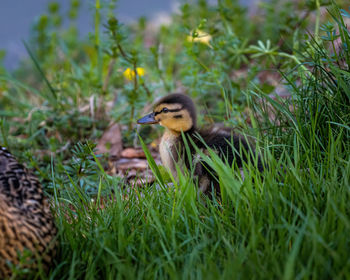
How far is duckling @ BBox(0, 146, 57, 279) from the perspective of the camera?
213 centimetres

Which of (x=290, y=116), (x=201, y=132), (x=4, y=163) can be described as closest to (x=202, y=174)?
(x=201, y=132)

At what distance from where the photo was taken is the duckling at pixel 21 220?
7.00 feet

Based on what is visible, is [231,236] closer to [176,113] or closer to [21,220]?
[21,220]

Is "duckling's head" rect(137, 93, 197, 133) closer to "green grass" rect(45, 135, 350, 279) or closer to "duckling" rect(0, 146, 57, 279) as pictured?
"green grass" rect(45, 135, 350, 279)

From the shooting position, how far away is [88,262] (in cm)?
232

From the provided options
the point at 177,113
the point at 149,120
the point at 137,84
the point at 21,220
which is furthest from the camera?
the point at 137,84

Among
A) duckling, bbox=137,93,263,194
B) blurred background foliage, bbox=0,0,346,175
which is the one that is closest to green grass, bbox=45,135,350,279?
duckling, bbox=137,93,263,194

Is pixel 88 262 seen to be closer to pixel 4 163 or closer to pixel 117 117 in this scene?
pixel 4 163

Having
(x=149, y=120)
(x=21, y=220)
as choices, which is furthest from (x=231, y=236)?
(x=149, y=120)

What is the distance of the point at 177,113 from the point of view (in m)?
3.68

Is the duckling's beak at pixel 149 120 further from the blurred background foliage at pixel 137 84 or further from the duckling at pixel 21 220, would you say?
the duckling at pixel 21 220

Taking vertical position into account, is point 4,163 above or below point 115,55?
below

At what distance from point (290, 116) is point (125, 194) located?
1.29 meters

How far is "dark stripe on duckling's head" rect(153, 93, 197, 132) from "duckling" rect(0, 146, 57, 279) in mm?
1527
